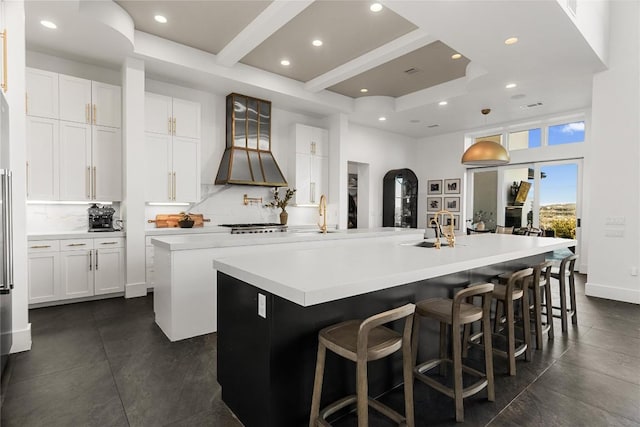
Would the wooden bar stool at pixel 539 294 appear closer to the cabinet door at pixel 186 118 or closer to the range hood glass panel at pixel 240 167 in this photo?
the range hood glass panel at pixel 240 167

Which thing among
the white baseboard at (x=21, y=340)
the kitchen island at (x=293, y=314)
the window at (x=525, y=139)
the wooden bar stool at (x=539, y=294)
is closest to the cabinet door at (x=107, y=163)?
the white baseboard at (x=21, y=340)

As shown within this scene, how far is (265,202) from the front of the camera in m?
6.50

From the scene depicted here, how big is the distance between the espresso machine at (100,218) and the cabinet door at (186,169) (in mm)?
903

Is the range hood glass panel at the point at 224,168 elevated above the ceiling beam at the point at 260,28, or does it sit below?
below

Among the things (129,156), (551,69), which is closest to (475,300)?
(551,69)

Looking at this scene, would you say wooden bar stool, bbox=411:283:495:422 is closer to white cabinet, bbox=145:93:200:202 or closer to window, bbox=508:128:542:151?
white cabinet, bbox=145:93:200:202

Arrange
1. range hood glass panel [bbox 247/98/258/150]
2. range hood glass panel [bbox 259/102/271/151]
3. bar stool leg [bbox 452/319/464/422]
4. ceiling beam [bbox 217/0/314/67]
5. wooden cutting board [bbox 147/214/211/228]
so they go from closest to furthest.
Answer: bar stool leg [bbox 452/319/464/422], ceiling beam [bbox 217/0/314/67], wooden cutting board [bbox 147/214/211/228], range hood glass panel [bbox 247/98/258/150], range hood glass panel [bbox 259/102/271/151]

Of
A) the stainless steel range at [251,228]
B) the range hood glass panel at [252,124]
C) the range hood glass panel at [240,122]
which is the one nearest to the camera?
the stainless steel range at [251,228]

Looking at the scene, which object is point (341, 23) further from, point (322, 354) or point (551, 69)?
point (322, 354)

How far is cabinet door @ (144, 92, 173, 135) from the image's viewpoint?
4.80 m

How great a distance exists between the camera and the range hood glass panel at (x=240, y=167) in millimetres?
5602

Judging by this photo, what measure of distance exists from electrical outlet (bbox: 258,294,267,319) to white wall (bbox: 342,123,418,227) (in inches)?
250

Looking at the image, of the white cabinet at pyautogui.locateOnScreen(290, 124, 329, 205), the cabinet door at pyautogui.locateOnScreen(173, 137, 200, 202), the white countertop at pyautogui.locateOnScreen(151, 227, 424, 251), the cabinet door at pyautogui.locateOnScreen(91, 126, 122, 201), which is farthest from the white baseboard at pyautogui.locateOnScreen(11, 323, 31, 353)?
the white cabinet at pyautogui.locateOnScreen(290, 124, 329, 205)

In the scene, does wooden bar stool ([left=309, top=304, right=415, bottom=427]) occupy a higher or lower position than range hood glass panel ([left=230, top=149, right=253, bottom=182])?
lower
